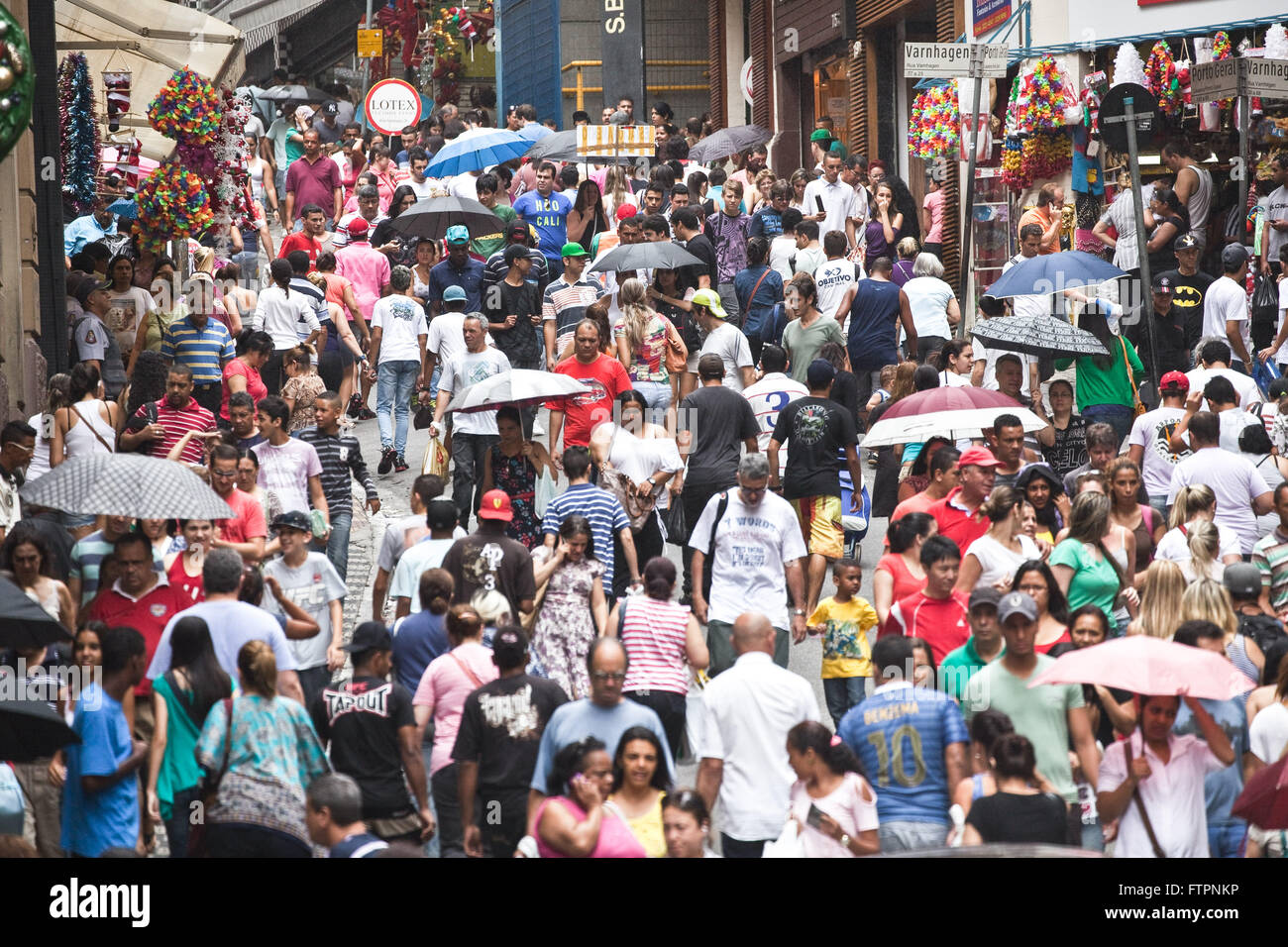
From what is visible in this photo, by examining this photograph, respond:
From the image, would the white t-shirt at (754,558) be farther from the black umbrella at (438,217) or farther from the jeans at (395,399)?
the black umbrella at (438,217)

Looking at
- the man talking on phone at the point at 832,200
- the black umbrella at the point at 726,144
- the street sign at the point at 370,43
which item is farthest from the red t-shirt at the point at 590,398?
the street sign at the point at 370,43

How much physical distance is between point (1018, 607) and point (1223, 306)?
26.0 feet

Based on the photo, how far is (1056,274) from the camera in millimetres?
14594

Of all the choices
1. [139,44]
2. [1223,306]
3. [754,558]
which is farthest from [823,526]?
[139,44]

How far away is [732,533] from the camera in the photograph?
10.7 meters

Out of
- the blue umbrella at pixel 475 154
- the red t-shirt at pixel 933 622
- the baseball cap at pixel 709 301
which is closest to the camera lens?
the red t-shirt at pixel 933 622

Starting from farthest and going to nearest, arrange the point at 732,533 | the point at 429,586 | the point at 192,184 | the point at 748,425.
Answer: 1. the point at 192,184
2. the point at 748,425
3. the point at 732,533
4. the point at 429,586

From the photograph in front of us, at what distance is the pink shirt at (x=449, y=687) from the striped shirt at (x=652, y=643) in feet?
2.95

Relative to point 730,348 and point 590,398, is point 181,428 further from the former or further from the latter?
point 730,348

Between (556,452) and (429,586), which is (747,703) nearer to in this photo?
(429,586)

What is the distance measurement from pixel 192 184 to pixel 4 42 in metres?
8.14

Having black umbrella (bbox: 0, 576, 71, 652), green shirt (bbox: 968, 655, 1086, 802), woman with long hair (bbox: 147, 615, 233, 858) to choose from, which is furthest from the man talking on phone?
black umbrella (bbox: 0, 576, 71, 652)

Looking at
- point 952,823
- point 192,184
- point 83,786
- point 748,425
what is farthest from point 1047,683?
point 192,184

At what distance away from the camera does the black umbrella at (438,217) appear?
19.2m
